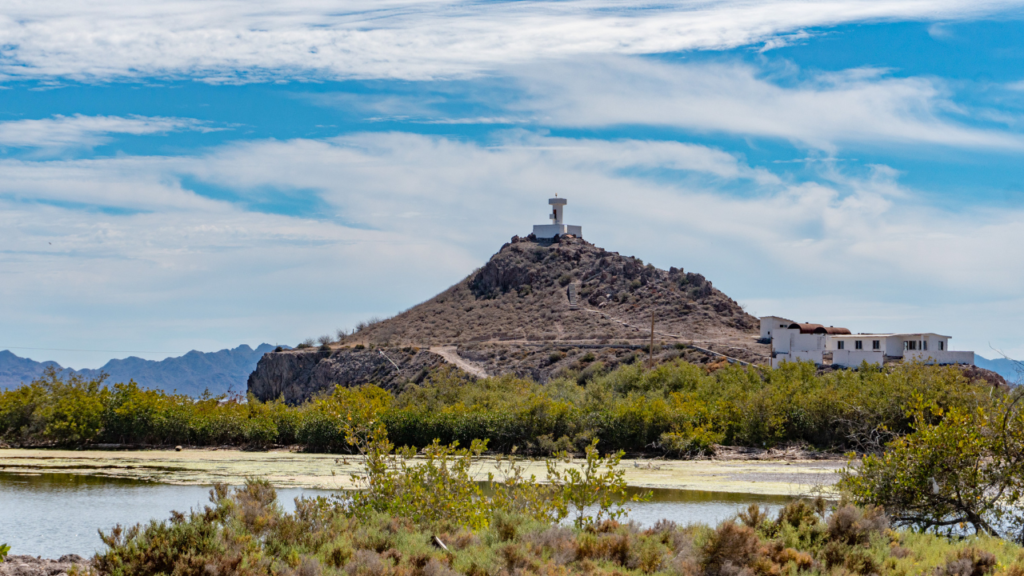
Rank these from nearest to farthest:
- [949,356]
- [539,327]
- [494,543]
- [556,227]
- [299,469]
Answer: [494,543] → [299,469] → [949,356] → [539,327] → [556,227]

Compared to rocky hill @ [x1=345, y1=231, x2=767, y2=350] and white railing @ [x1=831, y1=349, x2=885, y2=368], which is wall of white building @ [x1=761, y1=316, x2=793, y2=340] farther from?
white railing @ [x1=831, y1=349, x2=885, y2=368]

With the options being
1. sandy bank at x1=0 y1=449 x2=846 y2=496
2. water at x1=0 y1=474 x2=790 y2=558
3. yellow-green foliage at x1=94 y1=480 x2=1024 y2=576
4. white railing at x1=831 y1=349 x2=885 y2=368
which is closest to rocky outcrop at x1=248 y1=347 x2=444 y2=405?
white railing at x1=831 y1=349 x2=885 y2=368

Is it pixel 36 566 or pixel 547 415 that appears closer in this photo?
pixel 36 566

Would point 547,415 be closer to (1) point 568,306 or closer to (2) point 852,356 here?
(2) point 852,356

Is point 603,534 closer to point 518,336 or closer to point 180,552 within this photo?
point 180,552

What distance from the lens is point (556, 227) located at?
111875 mm

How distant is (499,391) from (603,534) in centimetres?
3273

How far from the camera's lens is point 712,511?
18.4m

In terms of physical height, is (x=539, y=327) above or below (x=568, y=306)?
below

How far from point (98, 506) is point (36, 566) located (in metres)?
8.39

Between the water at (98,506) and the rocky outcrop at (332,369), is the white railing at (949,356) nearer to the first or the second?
the rocky outcrop at (332,369)

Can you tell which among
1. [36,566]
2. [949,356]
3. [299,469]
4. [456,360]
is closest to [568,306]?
[456,360]

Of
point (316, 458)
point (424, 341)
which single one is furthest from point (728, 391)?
point (424, 341)

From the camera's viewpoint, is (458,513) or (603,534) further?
(458,513)
